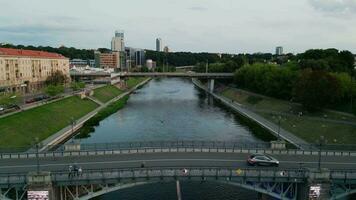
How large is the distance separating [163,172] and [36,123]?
4649cm

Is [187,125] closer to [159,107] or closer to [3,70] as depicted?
[159,107]

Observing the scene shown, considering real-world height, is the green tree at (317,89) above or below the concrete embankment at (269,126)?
above

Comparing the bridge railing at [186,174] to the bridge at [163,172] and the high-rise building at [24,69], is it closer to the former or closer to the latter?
the bridge at [163,172]

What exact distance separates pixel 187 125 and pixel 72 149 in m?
47.1

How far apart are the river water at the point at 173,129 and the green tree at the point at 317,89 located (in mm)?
14925

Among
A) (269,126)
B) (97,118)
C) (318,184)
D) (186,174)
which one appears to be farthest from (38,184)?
(97,118)

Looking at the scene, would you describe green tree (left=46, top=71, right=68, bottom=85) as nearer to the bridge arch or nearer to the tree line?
the tree line

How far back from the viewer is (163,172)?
116 ft

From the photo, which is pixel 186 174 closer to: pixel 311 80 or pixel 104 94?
pixel 311 80

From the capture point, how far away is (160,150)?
45125 mm

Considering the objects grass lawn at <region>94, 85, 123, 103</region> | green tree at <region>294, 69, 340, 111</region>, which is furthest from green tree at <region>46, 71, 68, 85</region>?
green tree at <region>294, 69, 340, 111</region>

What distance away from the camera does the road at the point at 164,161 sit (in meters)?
39.3

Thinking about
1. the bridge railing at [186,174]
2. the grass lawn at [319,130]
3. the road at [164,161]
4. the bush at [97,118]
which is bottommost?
the bush at [97,118]

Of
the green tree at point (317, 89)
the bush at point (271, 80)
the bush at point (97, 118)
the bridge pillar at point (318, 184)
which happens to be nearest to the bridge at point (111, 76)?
the bush at point (271, 80)
